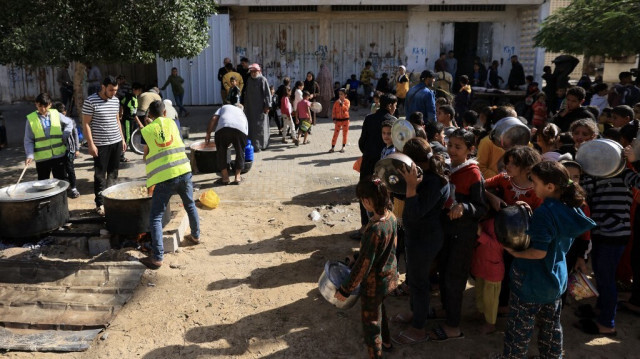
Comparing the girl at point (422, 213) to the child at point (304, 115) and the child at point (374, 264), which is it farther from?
the child at point (304, 115)

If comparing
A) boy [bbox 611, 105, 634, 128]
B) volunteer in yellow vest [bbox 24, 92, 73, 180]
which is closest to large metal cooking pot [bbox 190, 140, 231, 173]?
volunteer in yellow vest [bbox 24, 92, 73, 180]

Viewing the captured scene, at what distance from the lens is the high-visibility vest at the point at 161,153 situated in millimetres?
5527

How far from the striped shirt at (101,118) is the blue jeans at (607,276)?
6.08 m

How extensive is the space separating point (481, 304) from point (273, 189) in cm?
486

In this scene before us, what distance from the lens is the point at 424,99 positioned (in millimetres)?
7703

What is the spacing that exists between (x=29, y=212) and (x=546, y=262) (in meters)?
5.52

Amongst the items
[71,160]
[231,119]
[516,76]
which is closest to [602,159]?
[231,119]

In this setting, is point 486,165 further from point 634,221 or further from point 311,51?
point 311,51

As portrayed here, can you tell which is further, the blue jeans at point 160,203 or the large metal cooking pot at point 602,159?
the blue jeans at point 160,203

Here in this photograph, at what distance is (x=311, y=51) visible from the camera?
18.9 meters

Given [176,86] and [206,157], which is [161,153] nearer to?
[206,157]

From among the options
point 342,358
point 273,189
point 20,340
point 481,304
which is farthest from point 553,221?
point 273,189

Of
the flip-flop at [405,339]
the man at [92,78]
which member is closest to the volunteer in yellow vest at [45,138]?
the flip-flop at [405,339]

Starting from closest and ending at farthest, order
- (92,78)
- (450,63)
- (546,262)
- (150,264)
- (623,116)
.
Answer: (546,262), (623,116), (150,264), (92,78), (450,63)
